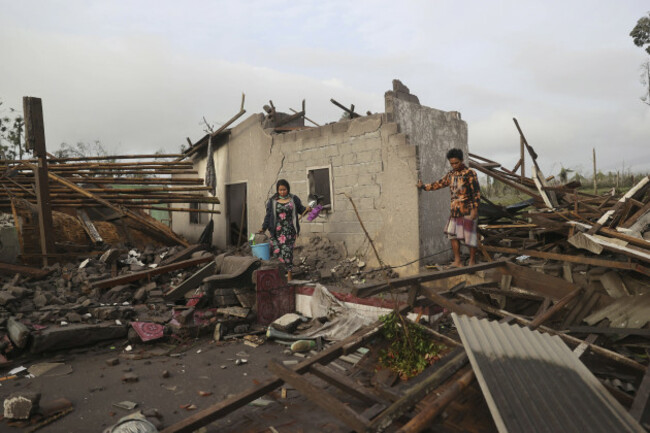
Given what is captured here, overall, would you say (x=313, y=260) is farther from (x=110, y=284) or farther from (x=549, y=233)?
(x=549, y=233)

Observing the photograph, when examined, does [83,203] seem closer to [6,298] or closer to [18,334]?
[6,298]

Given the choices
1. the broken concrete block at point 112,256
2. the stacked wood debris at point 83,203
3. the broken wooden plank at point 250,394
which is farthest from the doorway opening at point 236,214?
the broken wooden plank at point 250,394

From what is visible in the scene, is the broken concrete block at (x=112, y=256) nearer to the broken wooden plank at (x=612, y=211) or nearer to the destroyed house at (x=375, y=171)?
the destroyed house at (x=375, y=171)

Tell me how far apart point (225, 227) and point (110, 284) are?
456 cm

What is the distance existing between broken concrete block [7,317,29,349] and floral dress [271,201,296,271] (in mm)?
3649

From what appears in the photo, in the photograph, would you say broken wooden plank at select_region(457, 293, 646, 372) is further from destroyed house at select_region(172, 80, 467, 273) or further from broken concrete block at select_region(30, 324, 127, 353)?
broken concrete block at select_region(30, 324, 127, 353)

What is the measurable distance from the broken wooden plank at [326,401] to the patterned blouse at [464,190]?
4291 mm

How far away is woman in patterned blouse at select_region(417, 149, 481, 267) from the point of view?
5.88m

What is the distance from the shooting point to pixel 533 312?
4.54 meters

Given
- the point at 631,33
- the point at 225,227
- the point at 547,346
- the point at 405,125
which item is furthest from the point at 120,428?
the point at 631,33

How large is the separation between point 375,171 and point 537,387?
551 cm

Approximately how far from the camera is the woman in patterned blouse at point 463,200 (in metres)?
5.88

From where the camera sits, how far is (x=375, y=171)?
741 centimetres

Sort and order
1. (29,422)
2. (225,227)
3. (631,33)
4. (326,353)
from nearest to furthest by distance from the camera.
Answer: (326,353) < (29,422) < (225,227) < (631,33)
